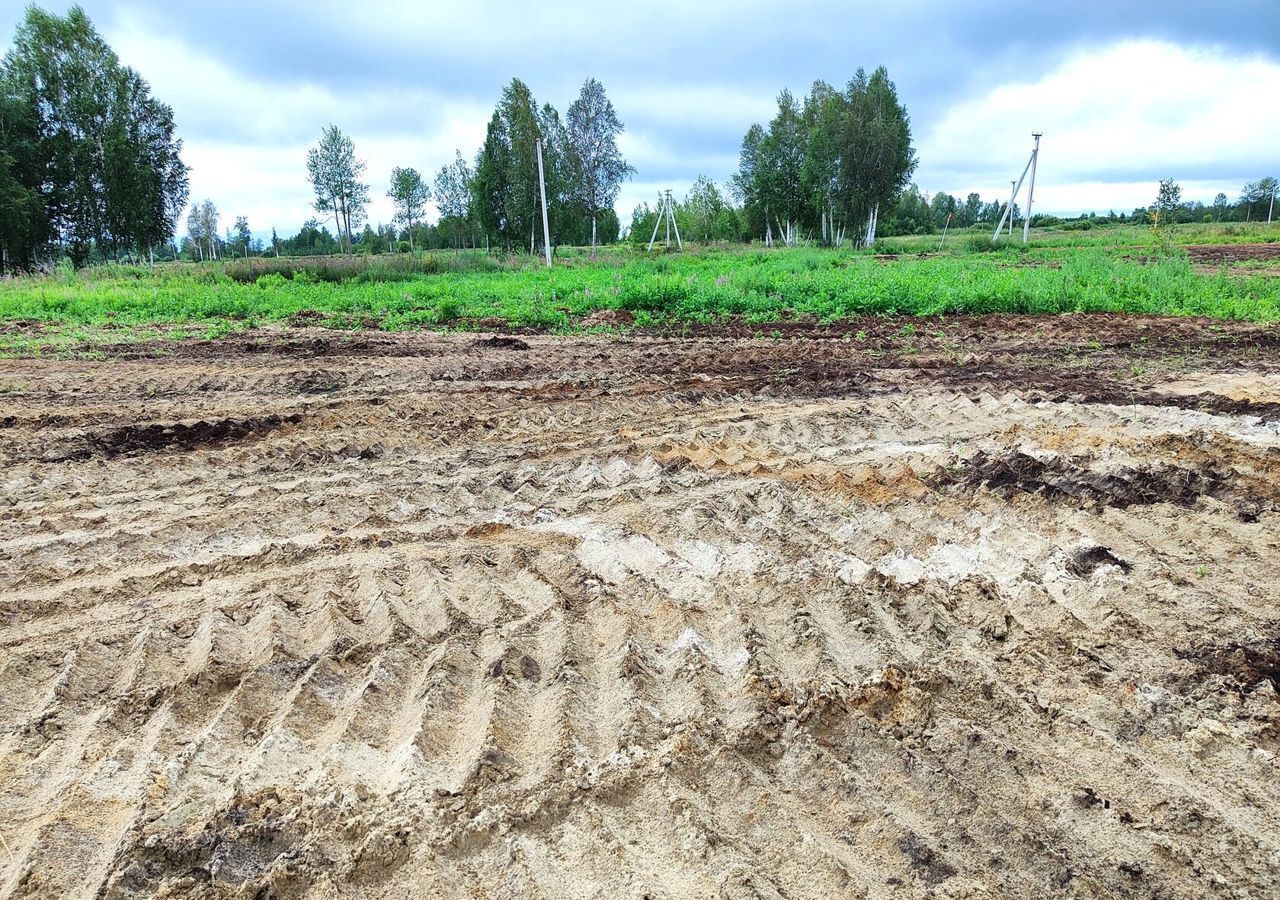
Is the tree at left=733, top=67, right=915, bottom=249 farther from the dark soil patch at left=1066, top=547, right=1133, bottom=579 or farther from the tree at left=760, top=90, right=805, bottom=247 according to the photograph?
the dark soil patch at left=1066, top=547, right=1133, bottom=579

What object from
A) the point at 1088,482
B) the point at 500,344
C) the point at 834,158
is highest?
the point at 834,158

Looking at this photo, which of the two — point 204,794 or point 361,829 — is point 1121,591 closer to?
point 361,829

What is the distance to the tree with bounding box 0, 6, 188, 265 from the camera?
33.8 m

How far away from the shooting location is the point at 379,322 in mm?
13383

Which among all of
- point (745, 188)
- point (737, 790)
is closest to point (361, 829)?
point (737, 790)

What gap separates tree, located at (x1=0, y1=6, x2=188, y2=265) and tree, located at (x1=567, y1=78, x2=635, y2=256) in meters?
20.8

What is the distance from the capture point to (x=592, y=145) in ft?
134

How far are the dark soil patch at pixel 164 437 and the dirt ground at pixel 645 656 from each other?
4 cm

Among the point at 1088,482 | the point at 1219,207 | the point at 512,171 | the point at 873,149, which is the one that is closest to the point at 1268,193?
the point at 1219,207

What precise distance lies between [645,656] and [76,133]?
43742 millimetres

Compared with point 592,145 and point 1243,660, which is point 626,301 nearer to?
point 1243,660

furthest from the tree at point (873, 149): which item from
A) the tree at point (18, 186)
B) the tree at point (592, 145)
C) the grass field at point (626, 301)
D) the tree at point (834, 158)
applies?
the tree at point (18, 186)

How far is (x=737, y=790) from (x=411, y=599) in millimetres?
1925

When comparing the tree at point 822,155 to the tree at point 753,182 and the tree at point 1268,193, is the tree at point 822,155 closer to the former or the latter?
the tree at point 753,182
